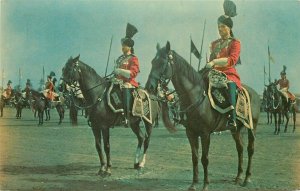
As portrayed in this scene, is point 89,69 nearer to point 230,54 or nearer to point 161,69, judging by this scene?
point 161,69

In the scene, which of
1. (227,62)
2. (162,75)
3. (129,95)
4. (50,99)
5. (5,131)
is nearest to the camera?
(162,75)

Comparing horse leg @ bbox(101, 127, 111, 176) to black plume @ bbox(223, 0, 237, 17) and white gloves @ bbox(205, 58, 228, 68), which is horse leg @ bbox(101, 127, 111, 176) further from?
black plume @ bbox(223, 0, 237, 17)

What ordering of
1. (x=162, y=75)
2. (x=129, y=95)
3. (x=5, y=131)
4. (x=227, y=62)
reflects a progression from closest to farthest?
(x=162, y=75) < (x=227, y=62) < (x=129, y=95) < (x=5, y=131)

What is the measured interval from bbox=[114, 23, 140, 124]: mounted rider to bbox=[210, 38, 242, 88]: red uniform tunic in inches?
64.1

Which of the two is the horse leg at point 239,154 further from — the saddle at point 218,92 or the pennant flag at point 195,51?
the pennant flag at point 195,51

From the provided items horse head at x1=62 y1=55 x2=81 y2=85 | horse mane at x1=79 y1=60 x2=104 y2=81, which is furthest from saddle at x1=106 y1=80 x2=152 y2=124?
horse head at x1=62 y1=55 x2=81 y2=85

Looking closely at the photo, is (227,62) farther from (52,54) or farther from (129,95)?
(52,54)

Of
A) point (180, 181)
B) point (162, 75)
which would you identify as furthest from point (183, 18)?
point (180, 181)

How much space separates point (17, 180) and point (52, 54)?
233cm

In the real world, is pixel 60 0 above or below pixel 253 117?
above

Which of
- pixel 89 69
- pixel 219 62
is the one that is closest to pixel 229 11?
pixel 219 62

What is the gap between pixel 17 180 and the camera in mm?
9328

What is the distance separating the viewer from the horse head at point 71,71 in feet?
32.2

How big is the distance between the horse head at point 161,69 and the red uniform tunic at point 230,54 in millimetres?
1177
